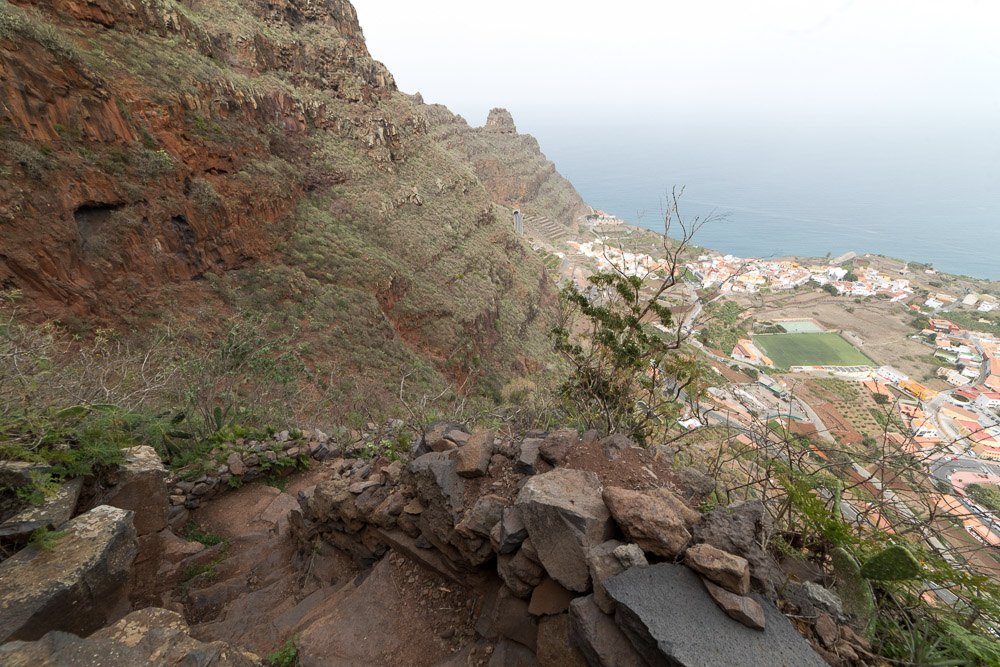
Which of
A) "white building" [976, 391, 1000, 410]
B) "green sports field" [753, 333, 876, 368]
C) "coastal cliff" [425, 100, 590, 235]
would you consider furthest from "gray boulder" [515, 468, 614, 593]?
"coastal cliff" [425, 100, 590, 235]

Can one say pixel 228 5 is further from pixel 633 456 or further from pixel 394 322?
pixel 633 456

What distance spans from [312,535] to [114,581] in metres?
2.31

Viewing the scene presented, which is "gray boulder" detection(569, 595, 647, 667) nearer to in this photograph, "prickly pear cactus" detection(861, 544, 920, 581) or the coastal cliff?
"prickly pear cactus" detection(861, 544, 920, 581)

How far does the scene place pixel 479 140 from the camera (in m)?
75.7

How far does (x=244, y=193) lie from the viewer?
16922 mm

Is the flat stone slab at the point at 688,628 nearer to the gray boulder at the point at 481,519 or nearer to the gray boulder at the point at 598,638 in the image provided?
the gray boulder at the point at 598,638

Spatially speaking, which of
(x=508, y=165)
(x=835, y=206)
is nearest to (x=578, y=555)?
(x=508, y=165)

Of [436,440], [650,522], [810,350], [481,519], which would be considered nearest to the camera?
[650,522]

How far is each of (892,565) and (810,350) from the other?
3915 cm

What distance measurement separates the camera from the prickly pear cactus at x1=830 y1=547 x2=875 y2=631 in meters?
2.65

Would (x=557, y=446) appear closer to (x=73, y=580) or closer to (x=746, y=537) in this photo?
(x=746, y=537)

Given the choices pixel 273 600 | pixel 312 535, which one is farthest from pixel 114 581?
pixel 312 535

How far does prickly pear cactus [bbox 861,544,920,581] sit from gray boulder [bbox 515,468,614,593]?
1.59 m

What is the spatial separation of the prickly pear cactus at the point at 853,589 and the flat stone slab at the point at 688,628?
2.23 ft
